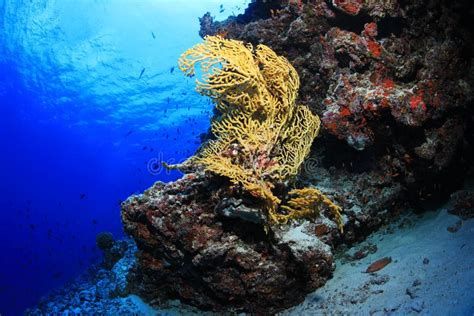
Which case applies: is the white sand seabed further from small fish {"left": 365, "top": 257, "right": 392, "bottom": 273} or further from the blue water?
the blue water

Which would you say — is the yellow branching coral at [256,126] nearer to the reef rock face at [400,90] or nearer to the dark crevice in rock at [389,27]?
the reef rock face at [400,90]

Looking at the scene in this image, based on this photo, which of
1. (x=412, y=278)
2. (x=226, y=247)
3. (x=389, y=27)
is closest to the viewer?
(x=412, y=278)

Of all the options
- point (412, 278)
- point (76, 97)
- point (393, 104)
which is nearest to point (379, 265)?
point (412, 278)

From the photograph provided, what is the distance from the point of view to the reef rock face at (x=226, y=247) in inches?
202

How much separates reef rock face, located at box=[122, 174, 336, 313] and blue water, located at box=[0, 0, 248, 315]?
24.6 feet

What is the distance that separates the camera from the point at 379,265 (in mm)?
5164

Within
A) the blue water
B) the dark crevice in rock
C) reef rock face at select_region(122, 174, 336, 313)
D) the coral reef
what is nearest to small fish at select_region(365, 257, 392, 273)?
reef rock face at select_region(122, 174, 336, 313)

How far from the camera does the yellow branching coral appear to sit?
5.04m

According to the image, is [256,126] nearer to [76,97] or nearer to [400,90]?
[400,90]

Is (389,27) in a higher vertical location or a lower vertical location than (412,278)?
higher

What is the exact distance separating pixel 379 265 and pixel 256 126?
324cm

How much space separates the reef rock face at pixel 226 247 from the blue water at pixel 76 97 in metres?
7.50

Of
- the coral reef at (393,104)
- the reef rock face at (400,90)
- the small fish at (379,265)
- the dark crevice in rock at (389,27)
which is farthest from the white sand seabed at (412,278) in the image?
the dark crevice in rock at (389,27)

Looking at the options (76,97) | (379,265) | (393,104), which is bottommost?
(379,265)
